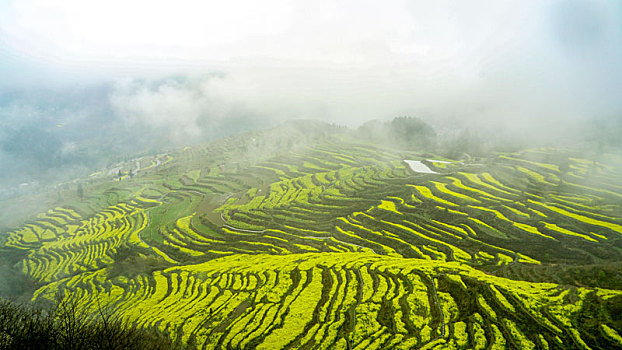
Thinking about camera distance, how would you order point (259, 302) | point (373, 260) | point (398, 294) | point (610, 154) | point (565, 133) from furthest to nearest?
point (565, 133) < point (610, 154) < point (373, 260) < point (259, 302) < point (398, 294)

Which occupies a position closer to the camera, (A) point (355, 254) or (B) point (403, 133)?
(A) point (355, 254)

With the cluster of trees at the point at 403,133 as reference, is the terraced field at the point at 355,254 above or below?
below

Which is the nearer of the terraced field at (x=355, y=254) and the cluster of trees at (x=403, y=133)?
the terraced field at (x=355, y=254)

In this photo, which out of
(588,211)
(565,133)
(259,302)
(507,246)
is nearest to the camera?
(259,302)

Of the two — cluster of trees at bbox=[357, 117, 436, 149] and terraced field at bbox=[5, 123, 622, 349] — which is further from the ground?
cluster of trees at bbox=[357, 117, 436, 149]

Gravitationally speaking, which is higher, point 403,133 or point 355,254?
point 403,133

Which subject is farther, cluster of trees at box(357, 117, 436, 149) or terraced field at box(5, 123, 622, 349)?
cluster of trees at box(357, 117, 436, 149)

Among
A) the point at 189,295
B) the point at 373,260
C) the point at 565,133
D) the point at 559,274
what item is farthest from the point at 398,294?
the point at 565,133

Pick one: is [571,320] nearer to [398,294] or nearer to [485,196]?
[398,294]
